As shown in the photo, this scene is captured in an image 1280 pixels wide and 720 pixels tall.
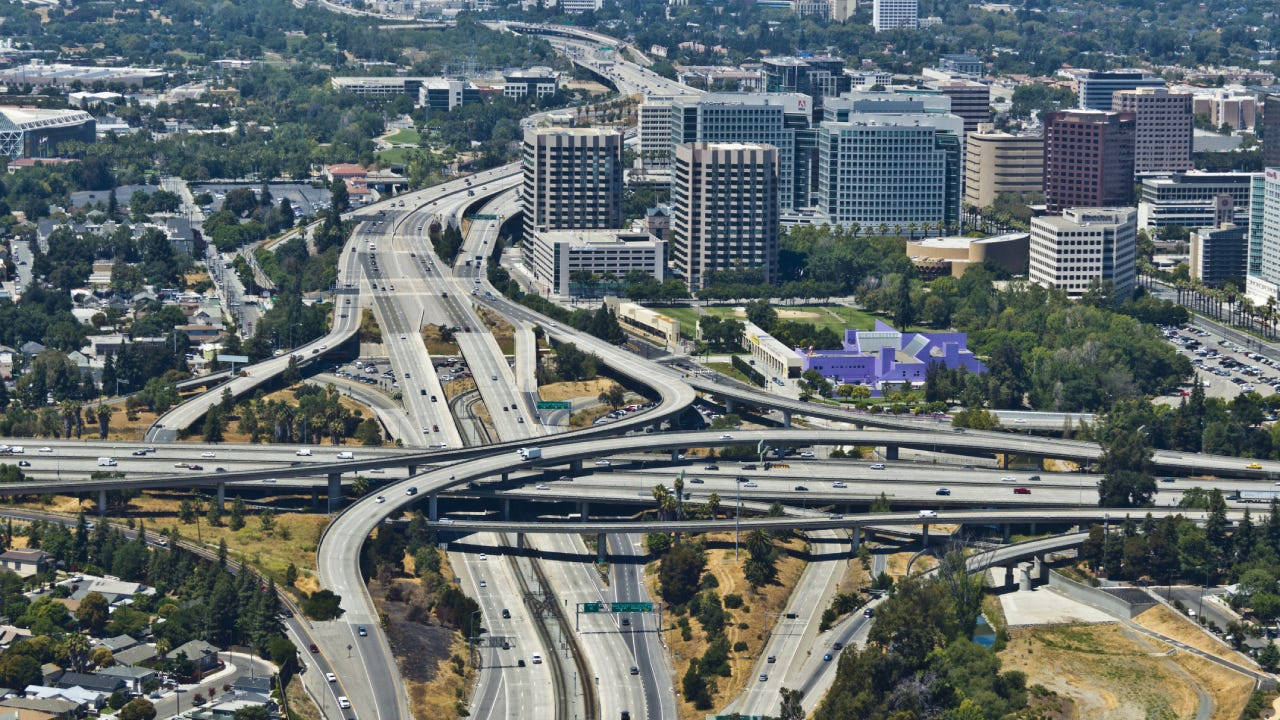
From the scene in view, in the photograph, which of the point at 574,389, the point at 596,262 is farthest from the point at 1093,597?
Result: the point at 596,262

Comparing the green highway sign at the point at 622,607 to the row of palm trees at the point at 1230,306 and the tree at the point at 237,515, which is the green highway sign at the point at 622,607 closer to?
the tree at the point at 237,515

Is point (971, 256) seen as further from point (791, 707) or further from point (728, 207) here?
point (791, 707)

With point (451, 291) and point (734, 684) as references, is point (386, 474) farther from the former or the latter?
point (451, 291)

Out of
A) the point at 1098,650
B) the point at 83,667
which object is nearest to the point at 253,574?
the point at 83,667

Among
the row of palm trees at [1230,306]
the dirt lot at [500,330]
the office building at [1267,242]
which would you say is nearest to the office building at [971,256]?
the row of palm trees at [1230,306]

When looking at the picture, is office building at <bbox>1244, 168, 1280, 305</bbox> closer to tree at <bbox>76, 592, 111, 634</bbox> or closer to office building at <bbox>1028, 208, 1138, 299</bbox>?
office building at <bbox>1028, 208, 1138, 299</bbox>
